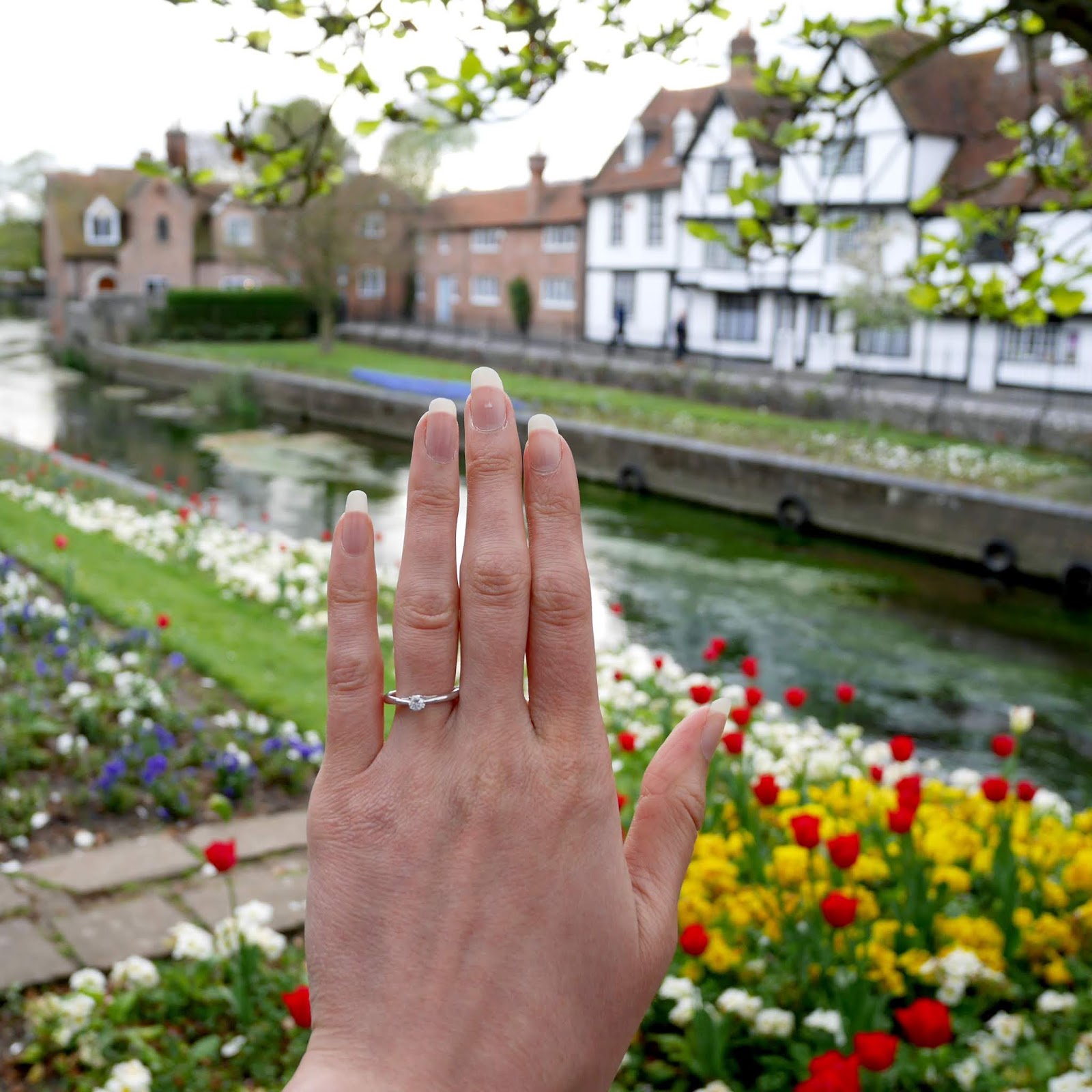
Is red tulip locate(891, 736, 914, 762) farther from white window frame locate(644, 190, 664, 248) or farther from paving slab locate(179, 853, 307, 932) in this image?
white window frame locate(644, 190, 664, 248)

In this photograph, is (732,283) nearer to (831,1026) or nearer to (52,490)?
(52,490)

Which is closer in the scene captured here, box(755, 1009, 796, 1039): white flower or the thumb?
the thumb

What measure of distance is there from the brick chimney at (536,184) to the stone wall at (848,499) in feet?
71.4

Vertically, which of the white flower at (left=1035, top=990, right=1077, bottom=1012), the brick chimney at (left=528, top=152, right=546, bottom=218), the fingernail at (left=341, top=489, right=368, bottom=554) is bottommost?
the white flower at (left=1035, top=990, right=1077, bottom=1012)

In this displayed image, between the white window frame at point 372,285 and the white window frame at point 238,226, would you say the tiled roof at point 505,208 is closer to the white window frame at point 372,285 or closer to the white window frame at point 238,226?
the white window frame at point 372,285

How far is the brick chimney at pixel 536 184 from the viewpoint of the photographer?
1875 inches

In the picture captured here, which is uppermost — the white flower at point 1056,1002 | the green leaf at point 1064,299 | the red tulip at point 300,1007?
the green leaf at point 1064,299

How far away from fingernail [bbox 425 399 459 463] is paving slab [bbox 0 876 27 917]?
382 centimetres

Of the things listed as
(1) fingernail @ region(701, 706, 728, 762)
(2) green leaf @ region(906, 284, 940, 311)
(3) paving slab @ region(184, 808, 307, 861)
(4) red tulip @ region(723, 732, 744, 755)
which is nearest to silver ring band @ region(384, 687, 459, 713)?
(1) fingernail @ region(701, 706, 728, 762)

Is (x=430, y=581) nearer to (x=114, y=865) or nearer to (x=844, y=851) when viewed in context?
(x=844, y=851)

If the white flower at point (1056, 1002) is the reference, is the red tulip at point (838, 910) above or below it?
above

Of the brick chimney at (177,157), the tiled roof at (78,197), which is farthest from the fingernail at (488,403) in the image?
the tiled roof at (78,197)

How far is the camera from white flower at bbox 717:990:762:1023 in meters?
3.42

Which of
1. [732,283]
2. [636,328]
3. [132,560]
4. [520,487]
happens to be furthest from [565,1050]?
[636,328]
